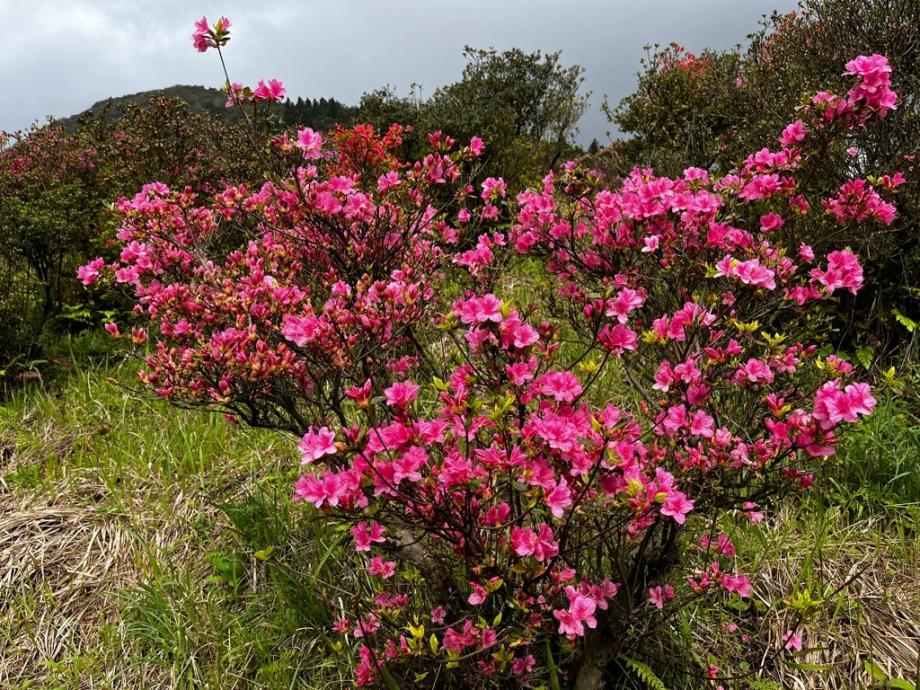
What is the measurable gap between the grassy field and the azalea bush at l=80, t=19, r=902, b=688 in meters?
0.26

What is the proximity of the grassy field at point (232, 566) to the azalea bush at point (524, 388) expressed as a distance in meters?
0.26

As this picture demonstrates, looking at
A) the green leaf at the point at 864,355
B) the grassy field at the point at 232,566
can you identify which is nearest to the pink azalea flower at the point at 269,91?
the grassy field at the point at 232,566

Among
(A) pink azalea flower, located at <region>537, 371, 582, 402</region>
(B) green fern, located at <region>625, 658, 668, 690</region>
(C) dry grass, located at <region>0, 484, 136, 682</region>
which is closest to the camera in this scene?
(A) pink azalea flower, located at <region>537, 371, 582, 402</region>

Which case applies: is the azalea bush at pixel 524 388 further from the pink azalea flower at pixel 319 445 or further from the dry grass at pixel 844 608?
the dry grass at pixel 844 608

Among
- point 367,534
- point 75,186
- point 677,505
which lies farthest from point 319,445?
point 75,186

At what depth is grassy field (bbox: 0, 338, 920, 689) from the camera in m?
2.77

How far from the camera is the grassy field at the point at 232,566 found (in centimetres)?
277

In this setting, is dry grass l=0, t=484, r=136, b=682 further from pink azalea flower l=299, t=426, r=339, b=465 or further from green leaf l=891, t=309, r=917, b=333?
green leaf l=891, t=309, r=917, b=333

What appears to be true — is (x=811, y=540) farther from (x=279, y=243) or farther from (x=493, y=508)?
(x=279, y=243)

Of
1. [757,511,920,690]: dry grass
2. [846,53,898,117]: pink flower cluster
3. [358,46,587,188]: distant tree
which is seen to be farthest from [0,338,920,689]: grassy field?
[358,46,587,188]: distant tree

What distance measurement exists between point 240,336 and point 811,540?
304 cm

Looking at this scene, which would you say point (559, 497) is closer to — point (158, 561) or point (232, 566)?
point (232, 566)

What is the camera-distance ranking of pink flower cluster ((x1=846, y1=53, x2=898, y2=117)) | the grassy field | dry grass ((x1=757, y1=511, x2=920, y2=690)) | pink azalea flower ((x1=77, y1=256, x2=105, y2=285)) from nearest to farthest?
1. pink flower cluster ((x1=846, y1=53, x2=898, y2=117))
2. dry grass ((x1=757, y1=511, x2=920, y2=690))
3. the grassy field
4. pink azalea flower ((x1=77, y1=256, x2=105, y2=285))

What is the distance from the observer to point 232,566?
124 inches
